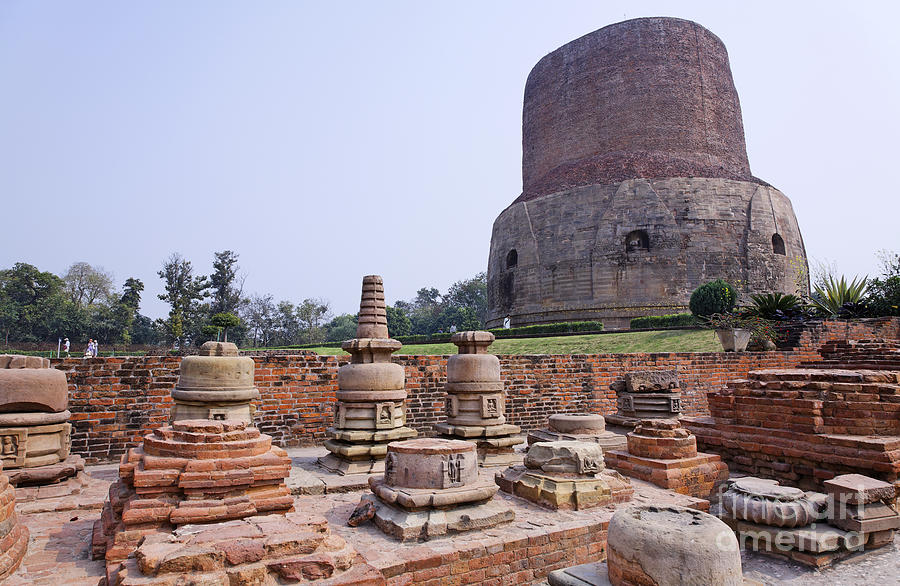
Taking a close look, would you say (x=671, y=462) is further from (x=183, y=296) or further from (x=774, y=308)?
(x=183, y=296)

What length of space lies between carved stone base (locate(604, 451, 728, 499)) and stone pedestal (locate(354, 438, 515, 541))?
6.32 ft

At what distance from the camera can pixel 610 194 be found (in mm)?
20125

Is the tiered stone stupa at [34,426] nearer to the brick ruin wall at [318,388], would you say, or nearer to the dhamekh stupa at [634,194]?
the brick ruin wall at [318,388]

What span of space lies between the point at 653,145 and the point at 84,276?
4818cm

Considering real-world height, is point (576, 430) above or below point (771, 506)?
above

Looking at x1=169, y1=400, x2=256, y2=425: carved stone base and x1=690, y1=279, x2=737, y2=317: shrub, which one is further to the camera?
x1=690, y1=279, x2=737, y2=317: shrub

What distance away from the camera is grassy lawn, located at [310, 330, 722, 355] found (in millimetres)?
13109

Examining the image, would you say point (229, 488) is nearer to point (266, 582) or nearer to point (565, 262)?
point (266, 582)

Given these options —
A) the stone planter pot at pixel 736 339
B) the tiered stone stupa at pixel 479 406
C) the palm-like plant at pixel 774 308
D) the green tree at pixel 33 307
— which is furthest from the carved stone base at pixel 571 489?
the green tree at pixel 33 307

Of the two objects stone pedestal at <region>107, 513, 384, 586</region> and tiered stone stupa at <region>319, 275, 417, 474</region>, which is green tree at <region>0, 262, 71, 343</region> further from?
stone pedestal at <region>107, 513, 384, 586</region>

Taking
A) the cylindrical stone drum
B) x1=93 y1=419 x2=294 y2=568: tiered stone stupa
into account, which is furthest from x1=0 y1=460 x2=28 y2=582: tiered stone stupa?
the cylindrical stone drum

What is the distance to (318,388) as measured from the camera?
6574mm

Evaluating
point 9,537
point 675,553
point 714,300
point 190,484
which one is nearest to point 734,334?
point 714,300

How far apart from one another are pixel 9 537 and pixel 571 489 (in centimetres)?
346
